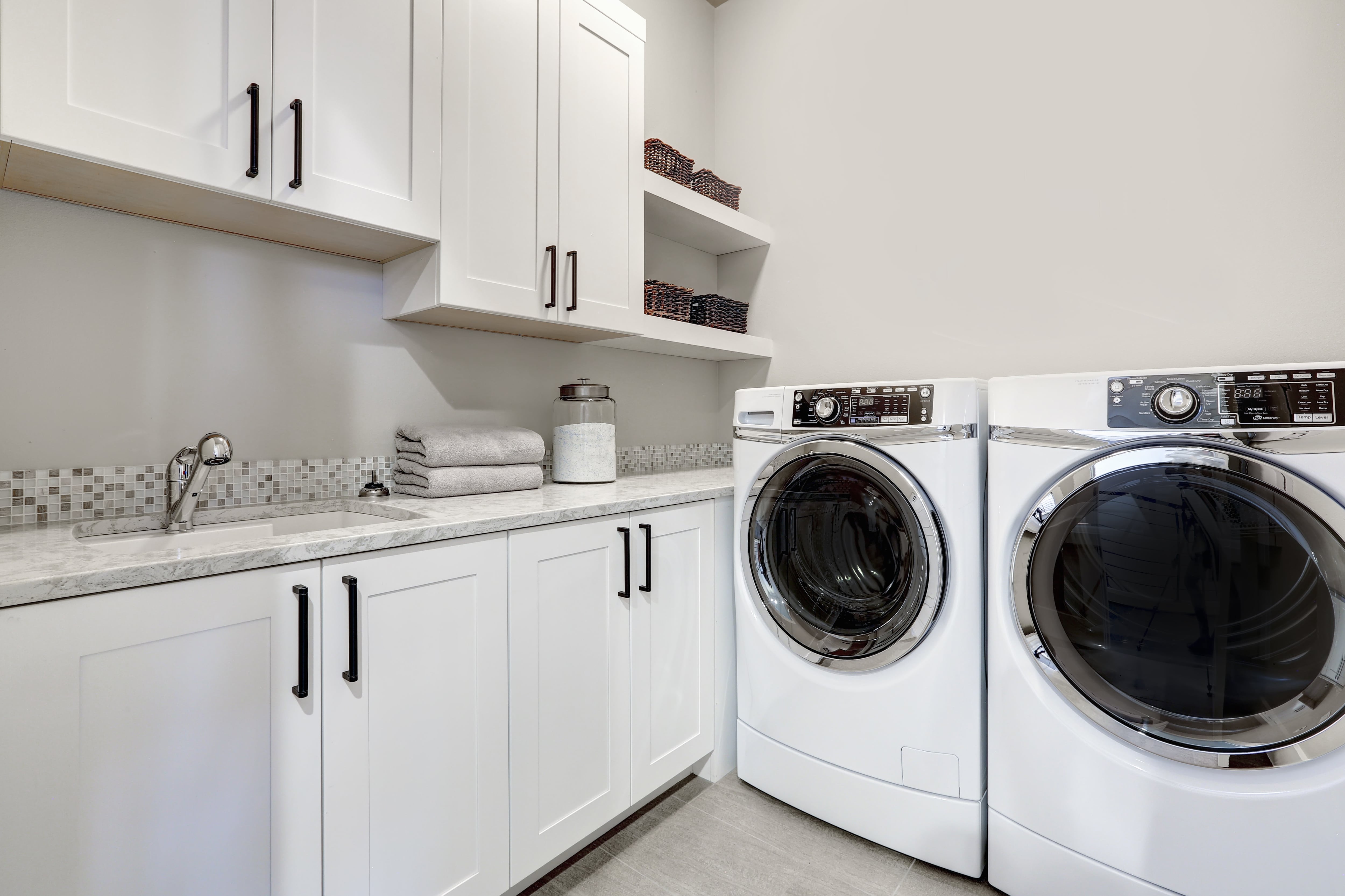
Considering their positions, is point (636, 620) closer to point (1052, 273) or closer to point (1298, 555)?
point (1298, 555)

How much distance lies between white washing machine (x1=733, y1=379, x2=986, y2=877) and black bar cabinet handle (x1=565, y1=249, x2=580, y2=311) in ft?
1.89

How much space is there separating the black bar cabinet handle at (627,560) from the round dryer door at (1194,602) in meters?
0.91

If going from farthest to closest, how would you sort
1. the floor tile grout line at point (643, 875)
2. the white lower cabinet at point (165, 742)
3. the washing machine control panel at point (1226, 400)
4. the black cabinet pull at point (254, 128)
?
the floor tile grout line at point (643, 875)
the black cabinet pull at point (254, 128)
the washing machine control panel at point (1226, 400)
the white lower cabinet at point (165, 742)

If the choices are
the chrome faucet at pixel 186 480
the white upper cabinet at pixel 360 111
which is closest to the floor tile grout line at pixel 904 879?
the chrome faucet at pixel 186 480

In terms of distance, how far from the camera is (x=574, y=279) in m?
1.79

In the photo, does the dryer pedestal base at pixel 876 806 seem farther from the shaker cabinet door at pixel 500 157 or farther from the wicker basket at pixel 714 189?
the wicker basket at pixel 714 189

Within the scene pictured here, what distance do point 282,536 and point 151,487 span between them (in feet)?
1.57

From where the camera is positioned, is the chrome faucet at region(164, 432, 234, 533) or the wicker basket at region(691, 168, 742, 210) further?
the wicker basket at region(691, 168, 742, 210)

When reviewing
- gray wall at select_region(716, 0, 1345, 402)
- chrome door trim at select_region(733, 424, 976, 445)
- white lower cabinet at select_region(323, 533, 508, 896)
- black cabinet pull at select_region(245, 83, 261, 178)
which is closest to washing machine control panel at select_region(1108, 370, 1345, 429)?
chrome door trim at select_region(733, 424, 976, 445)

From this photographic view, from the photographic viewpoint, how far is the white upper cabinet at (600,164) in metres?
1.81

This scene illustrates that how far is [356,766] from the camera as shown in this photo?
1.06m

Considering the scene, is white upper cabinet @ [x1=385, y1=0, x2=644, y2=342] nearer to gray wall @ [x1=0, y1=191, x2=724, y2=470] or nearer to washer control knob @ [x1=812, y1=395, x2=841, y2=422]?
gray wall @ [x1=0, y1=191, x2=724, y2=470]

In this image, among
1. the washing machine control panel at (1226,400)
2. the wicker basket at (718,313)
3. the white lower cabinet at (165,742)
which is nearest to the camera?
the white lower cabinet at (165,742)

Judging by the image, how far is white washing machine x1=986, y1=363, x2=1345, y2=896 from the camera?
1.07 metres
